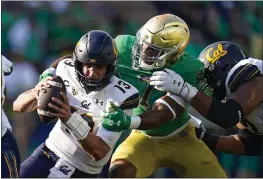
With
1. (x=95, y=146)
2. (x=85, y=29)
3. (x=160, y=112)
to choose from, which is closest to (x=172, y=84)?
(x=160, y=112)

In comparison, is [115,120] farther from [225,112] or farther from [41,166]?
[225,112]

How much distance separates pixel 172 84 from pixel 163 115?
20 cm

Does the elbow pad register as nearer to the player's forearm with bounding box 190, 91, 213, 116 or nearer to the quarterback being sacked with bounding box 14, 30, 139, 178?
the player's forearm with bounding box 190, 91, 213, 116

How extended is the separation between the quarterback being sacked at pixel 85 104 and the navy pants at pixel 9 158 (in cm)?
18

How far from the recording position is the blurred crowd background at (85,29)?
8.15 m

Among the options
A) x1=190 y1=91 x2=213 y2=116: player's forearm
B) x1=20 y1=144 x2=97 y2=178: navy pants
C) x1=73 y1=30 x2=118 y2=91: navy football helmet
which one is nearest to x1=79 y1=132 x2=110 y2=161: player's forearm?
x1=20 y1=144 x2=97 y2=178: navy pants

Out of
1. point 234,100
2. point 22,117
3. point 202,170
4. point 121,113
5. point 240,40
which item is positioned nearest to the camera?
point 121,113

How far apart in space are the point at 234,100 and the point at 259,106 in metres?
0.39

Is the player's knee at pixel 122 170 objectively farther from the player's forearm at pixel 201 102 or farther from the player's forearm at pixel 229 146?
the player's forearm at pixel 229 146

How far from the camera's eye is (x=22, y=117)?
8.09 m

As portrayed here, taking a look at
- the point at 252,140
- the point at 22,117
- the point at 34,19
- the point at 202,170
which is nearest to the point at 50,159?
the point at 202,170

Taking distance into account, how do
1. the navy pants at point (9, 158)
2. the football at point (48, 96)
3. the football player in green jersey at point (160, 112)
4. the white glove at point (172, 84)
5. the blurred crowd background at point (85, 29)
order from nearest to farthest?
the football at point (48, 96), the navy pants at point (9, 158), the white glove at point (172, 84), the football player in green jersey at point (160, 112), the blurred crowd background at point (85, 29)

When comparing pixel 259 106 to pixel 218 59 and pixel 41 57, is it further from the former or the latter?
pixel 41 57

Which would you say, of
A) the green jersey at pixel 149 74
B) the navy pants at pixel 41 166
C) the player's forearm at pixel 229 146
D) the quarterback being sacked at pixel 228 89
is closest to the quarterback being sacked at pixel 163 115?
the green jersey at pixel 149 74
